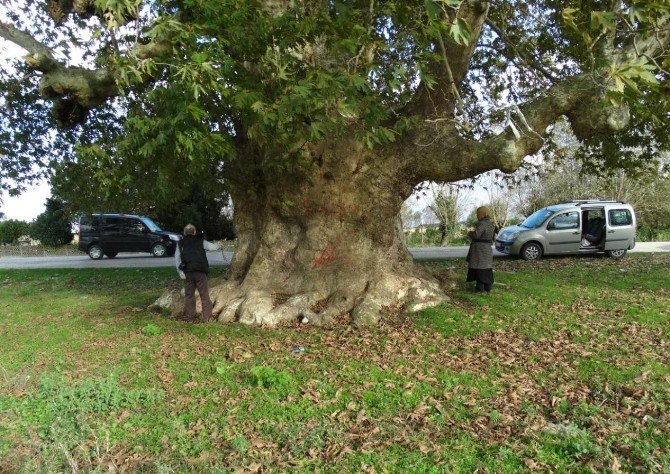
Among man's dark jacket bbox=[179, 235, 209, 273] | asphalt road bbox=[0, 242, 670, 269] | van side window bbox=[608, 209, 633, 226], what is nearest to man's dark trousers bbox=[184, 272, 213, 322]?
man's dark jacket bbox=[179, 235, 209, 273]

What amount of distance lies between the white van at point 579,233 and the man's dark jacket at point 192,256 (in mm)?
11998

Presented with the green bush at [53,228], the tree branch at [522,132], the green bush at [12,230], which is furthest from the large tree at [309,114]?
the green bush at [12,230]

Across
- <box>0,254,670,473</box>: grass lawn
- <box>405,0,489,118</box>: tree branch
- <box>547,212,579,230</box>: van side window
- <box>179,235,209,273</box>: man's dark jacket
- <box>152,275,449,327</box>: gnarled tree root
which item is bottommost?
<box>0,254,670,473</box>: grass lawn

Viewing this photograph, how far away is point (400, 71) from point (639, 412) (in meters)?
4.31

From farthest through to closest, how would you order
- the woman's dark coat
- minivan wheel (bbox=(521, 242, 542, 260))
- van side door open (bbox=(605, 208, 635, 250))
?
minivan wheel (bbox=(521, 242, 542, 260))
van side door open (bbox=(605, 208, 635, 250))
the woman's dark coat

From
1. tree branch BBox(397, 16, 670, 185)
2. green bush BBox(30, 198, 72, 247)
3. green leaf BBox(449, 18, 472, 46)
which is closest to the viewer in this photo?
green leaf BBox(449, 18, 472, 46)

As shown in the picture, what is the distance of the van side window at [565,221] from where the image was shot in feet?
55.8

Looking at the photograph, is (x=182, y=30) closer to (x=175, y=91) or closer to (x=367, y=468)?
(x=175, y=91)

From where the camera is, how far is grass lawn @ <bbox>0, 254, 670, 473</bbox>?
13.2 feet

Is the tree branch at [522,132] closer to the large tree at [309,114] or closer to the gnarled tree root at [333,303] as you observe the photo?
the large tree at [309,114]

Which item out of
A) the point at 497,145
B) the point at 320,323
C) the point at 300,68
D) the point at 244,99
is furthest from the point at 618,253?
the point at 244,99

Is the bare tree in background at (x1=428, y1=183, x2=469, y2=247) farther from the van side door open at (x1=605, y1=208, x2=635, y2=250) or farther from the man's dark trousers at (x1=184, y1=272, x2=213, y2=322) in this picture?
the man's dark trousers at (x1=184, y1=272, x2=213, y2=322)

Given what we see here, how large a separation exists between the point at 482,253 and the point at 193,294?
5.13 m

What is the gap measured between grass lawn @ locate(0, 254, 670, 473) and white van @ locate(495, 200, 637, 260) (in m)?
8.40
